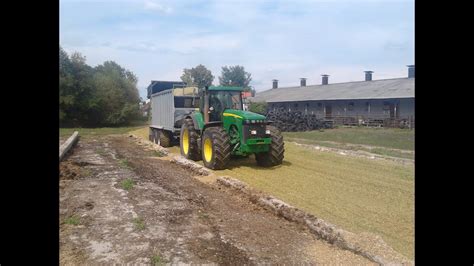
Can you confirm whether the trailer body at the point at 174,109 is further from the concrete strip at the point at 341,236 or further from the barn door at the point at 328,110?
the barn door at the point at 328,110

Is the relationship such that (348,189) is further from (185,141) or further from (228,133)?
(185,141)

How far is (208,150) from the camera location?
11.1 metres

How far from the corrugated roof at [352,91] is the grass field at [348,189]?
1763 centimetres

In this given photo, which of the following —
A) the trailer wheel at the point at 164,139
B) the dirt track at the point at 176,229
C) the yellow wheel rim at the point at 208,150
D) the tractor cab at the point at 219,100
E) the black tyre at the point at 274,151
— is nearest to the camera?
the dirt track at the point at 176,229

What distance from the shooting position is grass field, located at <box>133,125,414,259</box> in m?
5.75

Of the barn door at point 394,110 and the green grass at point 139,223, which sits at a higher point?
the barn door at point 394,110

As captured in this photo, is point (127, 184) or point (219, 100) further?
point (219, 100)

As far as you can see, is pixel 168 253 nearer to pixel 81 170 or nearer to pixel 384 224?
pixel 384 224

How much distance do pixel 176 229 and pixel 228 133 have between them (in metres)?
5.71

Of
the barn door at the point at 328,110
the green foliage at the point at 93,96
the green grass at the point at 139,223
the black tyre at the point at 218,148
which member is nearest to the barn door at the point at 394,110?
the barn door at the point at 328,110

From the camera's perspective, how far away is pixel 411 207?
22.1ft

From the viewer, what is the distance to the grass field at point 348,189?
227 inches

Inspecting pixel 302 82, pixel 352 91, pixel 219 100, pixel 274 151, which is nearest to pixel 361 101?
pixel 352 91
